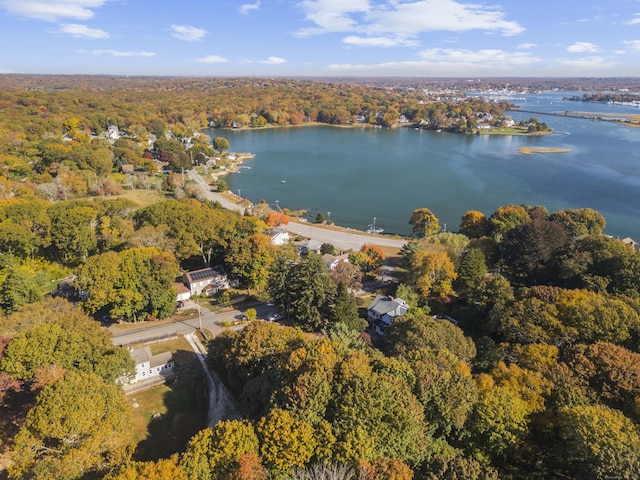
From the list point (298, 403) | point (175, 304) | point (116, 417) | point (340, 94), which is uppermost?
point (340, 94)

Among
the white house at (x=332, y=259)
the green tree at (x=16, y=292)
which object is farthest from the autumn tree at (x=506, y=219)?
the green tree at (x=16, y=292)

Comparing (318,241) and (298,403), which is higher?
(298,403)

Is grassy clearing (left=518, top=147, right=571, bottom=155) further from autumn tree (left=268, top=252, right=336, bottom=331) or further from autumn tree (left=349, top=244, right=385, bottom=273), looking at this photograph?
autumn tree (left=268, top=252, right=336, bottom=331)

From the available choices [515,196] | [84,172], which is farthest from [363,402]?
[515,196]

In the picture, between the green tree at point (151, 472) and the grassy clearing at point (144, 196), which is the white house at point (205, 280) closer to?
the green tree at point (151, 472)

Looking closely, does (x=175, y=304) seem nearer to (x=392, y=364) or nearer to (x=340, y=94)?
(x=392, y=364)

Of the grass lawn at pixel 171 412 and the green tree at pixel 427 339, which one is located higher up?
the green tree at pixel 427 339

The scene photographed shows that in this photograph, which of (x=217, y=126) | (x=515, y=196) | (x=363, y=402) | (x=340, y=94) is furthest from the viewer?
(x=340, y=94)
